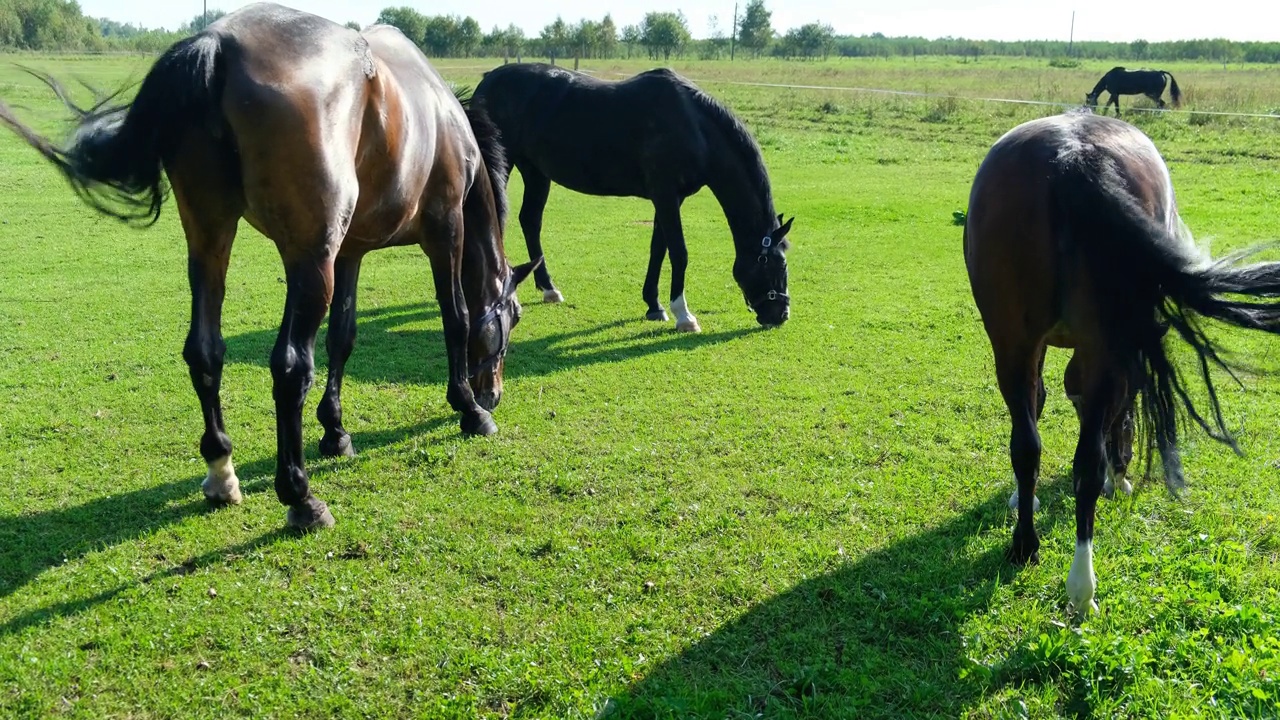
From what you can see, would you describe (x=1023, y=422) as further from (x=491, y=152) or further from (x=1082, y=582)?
(x=491, y=152)

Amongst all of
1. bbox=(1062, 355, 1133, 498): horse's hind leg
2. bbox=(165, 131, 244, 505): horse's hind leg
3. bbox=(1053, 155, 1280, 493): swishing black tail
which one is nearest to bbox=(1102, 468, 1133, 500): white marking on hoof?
bbox=(1062, 355, 1133, 498): horse's hind leg

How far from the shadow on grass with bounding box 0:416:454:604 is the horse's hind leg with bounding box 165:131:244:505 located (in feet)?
0.58

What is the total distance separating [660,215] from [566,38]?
6263cm

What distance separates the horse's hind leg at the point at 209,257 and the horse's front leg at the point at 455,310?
1.39 metres

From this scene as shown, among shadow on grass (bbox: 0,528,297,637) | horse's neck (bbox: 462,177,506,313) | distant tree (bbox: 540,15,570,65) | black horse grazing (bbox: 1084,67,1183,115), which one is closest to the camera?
shadow on grass (bbox: 0,528,297,637)

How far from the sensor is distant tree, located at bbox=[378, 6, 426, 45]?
63.5m

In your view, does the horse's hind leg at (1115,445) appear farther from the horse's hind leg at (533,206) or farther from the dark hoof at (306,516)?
the horse's hind leg at (533,206)

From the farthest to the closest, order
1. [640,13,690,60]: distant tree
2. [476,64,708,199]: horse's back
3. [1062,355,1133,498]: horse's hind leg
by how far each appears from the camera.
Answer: [640,13,690,60]: distant tree, [476,64,708,199]: horse's back, [1062,355,1133,498]: horse's hind leg

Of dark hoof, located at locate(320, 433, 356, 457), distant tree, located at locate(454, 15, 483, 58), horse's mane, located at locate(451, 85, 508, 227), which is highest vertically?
distant tree, located at locate(454, 15, 483, 58)

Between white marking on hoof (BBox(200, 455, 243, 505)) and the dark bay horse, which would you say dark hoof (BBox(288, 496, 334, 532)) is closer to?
white marking on hoof (BBox(200, 455, 243, 505))

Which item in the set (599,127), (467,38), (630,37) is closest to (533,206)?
(599,127)

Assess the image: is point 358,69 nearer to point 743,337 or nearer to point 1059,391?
point 743,337

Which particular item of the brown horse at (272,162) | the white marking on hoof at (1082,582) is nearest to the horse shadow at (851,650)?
the white marking on hoof at (1082,582)

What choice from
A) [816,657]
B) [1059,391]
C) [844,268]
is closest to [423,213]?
[816,657]
